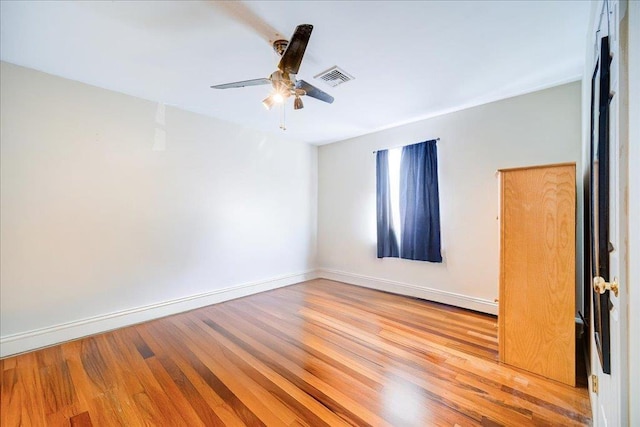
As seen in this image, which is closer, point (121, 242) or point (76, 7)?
point (76, 7)

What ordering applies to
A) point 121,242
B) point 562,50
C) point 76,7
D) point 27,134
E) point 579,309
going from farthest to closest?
point 121,242
point 579,309
point 27,134
point 562,50
point 76,7

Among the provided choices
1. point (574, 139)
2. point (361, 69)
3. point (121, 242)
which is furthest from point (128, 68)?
point (574, 139)

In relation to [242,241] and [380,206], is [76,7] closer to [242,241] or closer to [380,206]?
[242,241]

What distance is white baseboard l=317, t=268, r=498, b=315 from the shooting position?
10.2 ft

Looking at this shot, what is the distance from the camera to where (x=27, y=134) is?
2301mm

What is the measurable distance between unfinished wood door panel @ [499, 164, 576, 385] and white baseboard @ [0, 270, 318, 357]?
128 inches

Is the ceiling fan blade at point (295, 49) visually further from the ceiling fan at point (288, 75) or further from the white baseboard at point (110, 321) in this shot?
the white baseboard at point (110, 321)

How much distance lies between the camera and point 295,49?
166 cm


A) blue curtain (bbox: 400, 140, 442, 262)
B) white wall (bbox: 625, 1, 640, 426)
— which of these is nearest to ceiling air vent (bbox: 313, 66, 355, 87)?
blue curtain (bbox: 400, 140, 442, 262)

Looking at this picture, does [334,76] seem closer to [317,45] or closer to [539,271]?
[317,45]

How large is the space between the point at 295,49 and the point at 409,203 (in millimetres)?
2698

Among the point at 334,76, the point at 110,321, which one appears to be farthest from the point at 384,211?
the point at 110,321

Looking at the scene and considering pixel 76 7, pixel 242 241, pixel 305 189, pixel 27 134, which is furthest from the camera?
pixel 305 189

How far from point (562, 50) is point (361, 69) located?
1.65 m
